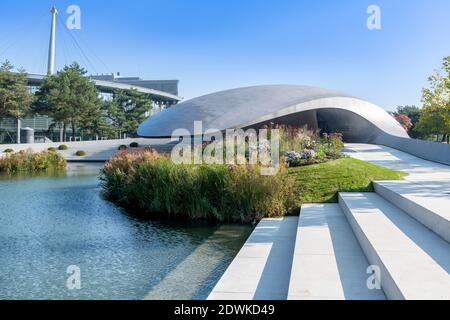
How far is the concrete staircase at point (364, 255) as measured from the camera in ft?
11.5

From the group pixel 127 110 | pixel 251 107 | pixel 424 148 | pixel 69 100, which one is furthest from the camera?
pixel 127 110

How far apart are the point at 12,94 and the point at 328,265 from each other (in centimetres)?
3530

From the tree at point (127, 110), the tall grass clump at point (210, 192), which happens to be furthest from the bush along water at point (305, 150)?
the tree at point (127, 110)

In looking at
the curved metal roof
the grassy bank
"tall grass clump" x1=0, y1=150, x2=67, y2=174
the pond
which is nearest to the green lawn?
the grassy bank

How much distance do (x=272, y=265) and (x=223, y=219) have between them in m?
3.32

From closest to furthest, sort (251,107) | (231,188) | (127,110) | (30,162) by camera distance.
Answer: (231,188), (30,162), (251,107), (127,110)

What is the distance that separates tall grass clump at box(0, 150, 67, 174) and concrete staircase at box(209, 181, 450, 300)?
561 inches

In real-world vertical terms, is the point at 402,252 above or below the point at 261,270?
above

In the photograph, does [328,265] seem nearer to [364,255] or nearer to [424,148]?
[364,255]

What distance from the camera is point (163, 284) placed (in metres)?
4.62

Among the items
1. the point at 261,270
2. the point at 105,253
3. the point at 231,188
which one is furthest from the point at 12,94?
the point at 261,270

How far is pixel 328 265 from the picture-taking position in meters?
4.38
